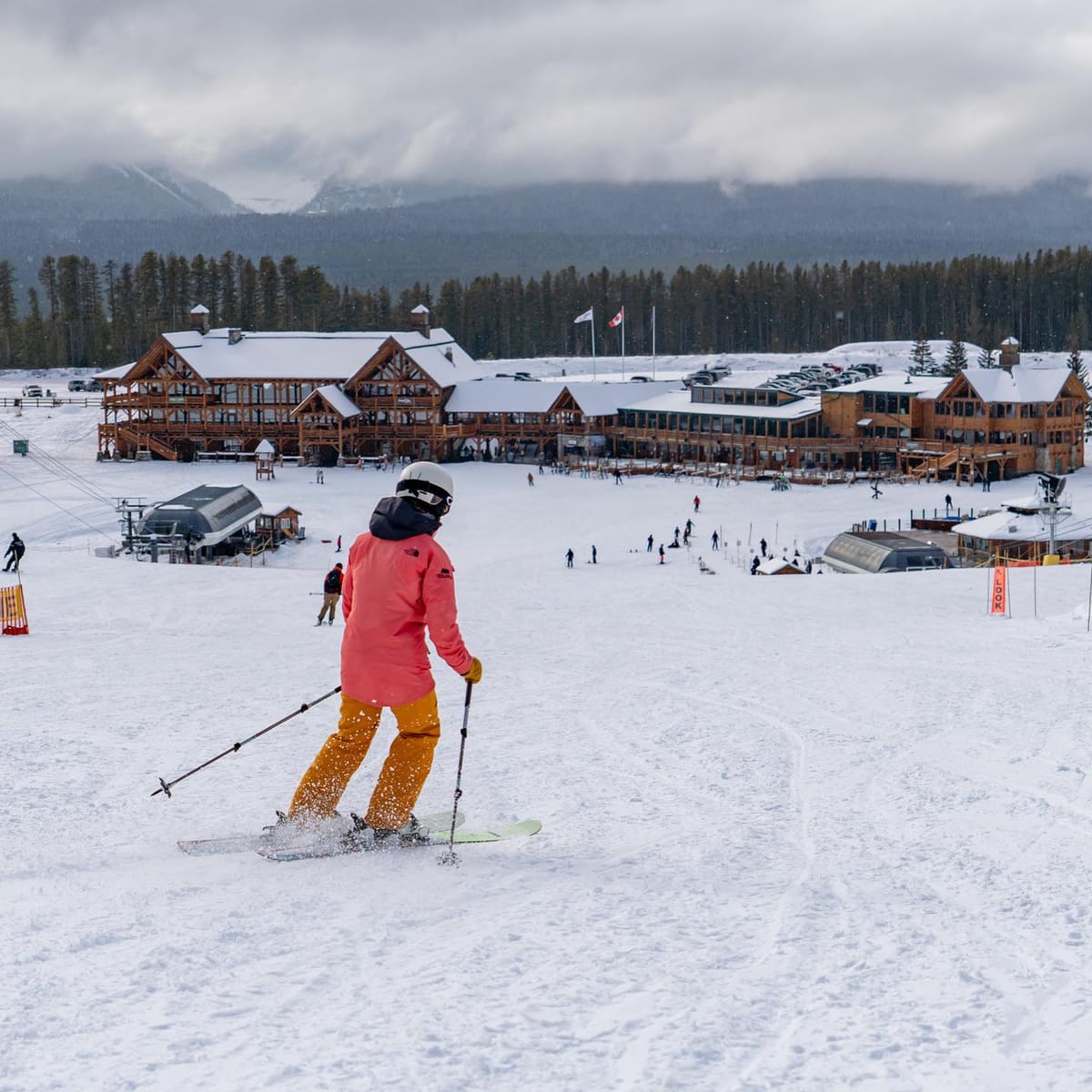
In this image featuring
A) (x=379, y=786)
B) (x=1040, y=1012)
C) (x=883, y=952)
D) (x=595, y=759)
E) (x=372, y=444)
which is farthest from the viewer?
(x=372, y=444)

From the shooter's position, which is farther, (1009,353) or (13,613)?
(1009,353)

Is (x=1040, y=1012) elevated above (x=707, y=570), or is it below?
above

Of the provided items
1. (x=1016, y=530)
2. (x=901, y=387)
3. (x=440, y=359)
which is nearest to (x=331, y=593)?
(x=1016, y=530)

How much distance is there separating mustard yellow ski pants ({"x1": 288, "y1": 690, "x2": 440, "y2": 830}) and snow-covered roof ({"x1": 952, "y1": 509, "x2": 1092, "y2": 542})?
31.8 metres

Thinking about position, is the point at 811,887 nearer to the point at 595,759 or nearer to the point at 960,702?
the point at 595,759

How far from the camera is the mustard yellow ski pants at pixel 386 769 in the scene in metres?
6.99

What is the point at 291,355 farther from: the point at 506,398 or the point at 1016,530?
the point at 1016,530

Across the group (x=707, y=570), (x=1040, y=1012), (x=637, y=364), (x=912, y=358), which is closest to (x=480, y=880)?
(x=1040, y=1012)

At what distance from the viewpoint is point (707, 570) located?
34.0 m

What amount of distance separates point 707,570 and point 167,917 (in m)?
28.7

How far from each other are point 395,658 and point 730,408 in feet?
194

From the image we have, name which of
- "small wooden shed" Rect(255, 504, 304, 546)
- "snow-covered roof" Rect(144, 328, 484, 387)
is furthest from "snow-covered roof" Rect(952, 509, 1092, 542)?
"snow-covered roof" Rect(144, 328, 484, 387)

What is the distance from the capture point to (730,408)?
64938mm

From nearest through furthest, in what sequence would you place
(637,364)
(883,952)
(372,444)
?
1. (883,952)
2. (372,444)
3. (637,364)
